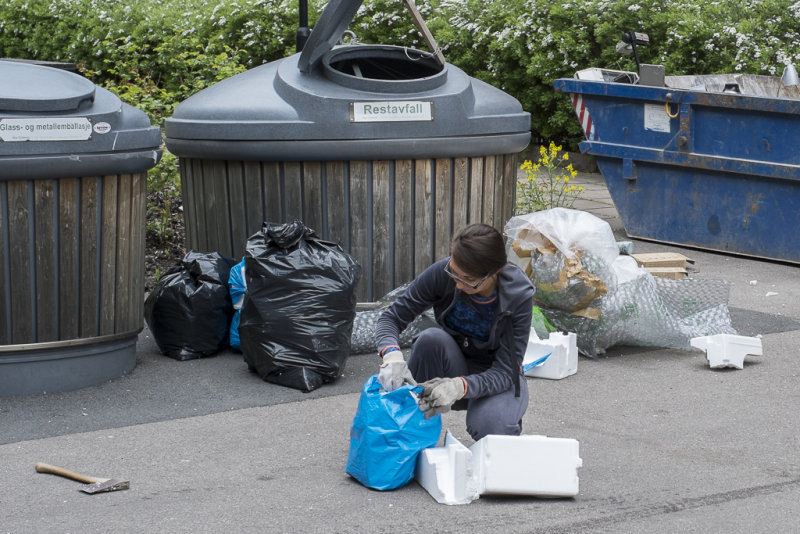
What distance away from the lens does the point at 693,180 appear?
7.23 meters

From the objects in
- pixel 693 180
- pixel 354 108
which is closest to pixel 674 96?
pixel 693 180

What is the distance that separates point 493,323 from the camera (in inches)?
136

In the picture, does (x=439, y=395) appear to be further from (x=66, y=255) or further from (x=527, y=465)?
(x=66, y=255)

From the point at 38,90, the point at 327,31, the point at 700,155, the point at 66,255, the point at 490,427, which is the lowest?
the point at 490,427

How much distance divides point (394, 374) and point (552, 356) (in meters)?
1.44

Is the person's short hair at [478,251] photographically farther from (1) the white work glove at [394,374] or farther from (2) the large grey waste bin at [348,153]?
(2) the large grey waste bin at [348,153]

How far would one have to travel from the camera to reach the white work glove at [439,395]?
3275 millimetres

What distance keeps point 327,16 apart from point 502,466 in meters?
2.47

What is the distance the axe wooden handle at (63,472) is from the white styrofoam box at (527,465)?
3.83 ft

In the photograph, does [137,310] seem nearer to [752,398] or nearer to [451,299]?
[451,299]

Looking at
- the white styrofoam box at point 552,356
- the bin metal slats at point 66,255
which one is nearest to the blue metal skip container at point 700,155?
the white styrofoam box at point 552,356

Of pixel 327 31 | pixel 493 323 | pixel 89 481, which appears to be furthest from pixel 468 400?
pixel 327 31

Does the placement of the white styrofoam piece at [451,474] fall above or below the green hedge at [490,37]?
below

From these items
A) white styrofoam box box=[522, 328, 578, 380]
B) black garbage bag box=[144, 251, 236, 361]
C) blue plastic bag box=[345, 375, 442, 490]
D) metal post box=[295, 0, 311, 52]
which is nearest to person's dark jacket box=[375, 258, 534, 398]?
blue plastic bag box=[345, 375, 442, 490]
